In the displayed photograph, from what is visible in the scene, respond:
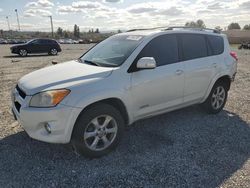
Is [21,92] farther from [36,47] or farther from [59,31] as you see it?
[59,31]

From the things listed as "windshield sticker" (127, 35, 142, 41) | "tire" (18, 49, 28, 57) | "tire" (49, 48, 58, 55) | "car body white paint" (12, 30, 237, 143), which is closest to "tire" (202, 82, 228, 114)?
"car body white paint" (12, 30, 237, 143)

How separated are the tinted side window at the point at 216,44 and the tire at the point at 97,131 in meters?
2.76

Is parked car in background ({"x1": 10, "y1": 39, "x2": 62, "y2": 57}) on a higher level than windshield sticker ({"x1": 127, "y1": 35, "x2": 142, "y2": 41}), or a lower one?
lower

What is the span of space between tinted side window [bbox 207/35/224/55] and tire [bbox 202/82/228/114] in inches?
26.4

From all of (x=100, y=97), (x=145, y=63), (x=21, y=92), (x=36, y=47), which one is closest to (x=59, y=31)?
(x=36, y=47)

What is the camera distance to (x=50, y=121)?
11.9ft

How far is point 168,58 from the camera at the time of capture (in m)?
4.80

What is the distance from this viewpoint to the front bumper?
3.60 meters

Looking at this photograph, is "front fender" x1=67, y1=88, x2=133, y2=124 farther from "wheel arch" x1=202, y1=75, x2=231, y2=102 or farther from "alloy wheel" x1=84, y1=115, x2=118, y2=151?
"wheel arch" x1=202, y1=75, x2=231, y2=102

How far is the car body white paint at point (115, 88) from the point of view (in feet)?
12.0

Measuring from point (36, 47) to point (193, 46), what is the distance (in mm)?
20371

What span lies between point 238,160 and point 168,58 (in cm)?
196

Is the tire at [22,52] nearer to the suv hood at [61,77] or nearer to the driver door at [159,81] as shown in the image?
the suv hood at [61,77]

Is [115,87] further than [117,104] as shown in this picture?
No
